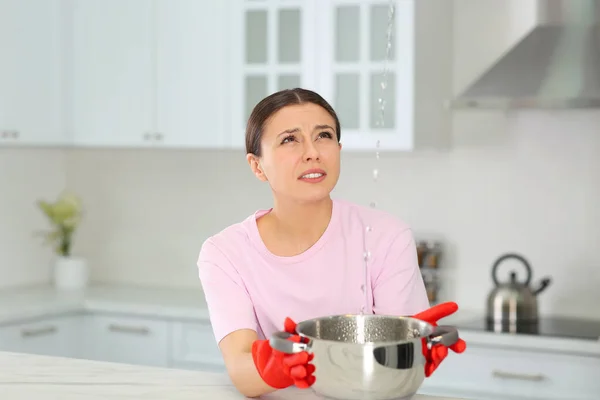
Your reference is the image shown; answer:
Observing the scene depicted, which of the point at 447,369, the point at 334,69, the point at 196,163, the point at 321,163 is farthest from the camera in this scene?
the point at 196,163

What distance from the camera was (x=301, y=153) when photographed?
2.01 metres

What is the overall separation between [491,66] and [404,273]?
5.70 ft

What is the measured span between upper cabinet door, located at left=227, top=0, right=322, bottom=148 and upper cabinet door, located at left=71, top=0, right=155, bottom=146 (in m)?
0.37

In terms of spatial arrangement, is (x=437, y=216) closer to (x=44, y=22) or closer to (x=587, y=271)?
(x=587, y=271)

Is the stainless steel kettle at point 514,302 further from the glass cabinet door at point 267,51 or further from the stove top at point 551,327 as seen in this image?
the glass cabinet door at point 267,51

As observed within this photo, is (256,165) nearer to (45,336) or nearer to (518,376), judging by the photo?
(518,376)

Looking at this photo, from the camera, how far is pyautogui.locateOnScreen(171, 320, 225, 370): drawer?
3777 millimetres

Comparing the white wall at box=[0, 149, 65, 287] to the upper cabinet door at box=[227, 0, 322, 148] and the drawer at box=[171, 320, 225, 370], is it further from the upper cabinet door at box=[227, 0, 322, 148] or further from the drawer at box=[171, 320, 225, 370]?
the upper cabinet door at box=[227, 0, 322, 148]

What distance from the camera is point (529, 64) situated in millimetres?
3510

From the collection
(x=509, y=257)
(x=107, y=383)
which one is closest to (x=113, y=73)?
(x=509, y=257)

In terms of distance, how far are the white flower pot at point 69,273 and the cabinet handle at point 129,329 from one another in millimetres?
476

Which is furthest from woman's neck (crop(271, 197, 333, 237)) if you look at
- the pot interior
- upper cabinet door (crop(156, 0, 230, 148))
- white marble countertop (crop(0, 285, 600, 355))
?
upper cabinet door (crop(156, 0, 230, 148))

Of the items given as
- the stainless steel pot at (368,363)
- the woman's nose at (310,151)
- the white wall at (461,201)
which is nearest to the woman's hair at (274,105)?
the woman's nose at (310,151)

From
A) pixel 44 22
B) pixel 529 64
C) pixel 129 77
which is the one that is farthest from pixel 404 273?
pixel 44 22
